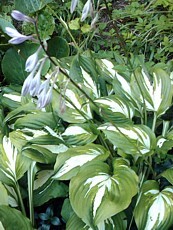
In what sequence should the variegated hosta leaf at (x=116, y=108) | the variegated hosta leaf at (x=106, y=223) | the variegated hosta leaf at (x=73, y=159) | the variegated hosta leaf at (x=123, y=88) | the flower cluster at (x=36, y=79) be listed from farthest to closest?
the variegated hosta leaf at (x=123, y=88)
the variegated hosta leaf at (x=116, y=108)
the variegated hosta leaf at (x=73, y=159)
the variegated hosta leaf at (x=106, y=223)
the flower cluster at (x=36, y=79)

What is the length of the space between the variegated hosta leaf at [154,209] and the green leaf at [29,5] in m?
1.68

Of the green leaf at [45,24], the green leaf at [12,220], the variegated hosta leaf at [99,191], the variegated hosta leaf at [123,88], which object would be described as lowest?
the green leaf at [12,220]

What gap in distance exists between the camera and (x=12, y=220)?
184 centimetres

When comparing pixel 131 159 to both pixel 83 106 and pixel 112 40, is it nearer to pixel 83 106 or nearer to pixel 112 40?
pixel 83 106

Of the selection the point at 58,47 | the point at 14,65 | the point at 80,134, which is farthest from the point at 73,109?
the point at 58,47

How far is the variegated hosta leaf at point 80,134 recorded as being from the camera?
7.02 ft

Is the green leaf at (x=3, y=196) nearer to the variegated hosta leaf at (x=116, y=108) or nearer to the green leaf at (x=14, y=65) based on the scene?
the variegated hosta leaf at (x=116, y=108)

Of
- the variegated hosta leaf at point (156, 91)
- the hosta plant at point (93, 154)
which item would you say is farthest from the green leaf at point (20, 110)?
the variegated hosta leaf at point (156, 91)

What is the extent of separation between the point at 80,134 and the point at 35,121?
0.25 metres

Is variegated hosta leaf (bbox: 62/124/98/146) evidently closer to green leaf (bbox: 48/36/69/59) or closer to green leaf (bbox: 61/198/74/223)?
green leaf (bbox: 61/198/74/223)

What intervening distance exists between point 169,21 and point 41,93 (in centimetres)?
197

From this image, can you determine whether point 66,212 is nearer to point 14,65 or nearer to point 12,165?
point 12,165

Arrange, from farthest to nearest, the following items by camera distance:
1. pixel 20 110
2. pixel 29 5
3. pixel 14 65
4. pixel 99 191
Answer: pixel 29 5
pixel 14 65
pixel 20 110
pixel 99 191

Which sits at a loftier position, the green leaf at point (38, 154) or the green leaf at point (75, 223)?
the green leaf at point (38, 154)
